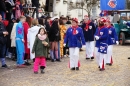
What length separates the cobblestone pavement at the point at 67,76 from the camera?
8812mm

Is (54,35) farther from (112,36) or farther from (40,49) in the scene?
(40,49)

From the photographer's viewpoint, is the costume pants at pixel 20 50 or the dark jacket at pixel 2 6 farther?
the dark jacket at pixel 2 6

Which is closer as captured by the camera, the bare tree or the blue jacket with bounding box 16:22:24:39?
the blue jacket with bounding box 16:22:24:39

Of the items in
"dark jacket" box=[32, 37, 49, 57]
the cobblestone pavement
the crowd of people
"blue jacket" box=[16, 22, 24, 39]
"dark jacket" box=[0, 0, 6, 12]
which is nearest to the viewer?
the cobblestone pavement

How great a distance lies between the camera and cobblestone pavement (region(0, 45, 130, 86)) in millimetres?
8812

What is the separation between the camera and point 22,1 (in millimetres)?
15594

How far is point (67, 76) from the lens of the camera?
32.3 feet

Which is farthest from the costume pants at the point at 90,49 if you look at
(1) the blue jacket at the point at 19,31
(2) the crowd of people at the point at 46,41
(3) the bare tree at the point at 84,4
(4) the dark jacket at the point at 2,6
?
(3) the bare tree at the point at 84,4

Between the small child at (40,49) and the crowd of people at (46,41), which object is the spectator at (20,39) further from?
the small child at (40,49)

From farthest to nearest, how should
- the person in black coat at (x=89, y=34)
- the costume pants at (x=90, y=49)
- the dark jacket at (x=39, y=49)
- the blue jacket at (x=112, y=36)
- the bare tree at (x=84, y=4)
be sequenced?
the bare tree at (x=84, y=4), the costume pants at (x=90, y=49), the person in black coat at (x=89, y=34), the blue jacket at (x=112, y=36), the dark jacket at (x=39, y=49)

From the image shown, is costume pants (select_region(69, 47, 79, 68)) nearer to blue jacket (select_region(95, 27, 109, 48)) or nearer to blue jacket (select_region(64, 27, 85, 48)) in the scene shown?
blue jacket (select_region(64, 27, 85, 48))

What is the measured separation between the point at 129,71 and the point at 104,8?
14.7m

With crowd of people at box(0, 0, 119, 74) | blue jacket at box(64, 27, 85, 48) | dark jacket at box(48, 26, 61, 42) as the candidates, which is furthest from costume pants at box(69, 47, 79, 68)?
dark jacket at box(48, 26, 61, 42)

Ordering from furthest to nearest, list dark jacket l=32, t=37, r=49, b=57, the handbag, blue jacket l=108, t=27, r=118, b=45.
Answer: blue jacket l=108, t=27, r=118, b=45 < the handbag < dark jacket l=32, t=37, r=49, b=57
